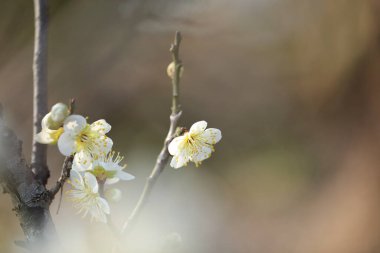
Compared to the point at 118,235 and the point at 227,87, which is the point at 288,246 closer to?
the point at 227,87

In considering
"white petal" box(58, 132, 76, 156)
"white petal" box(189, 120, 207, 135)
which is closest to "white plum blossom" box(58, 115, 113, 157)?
"white petal" box(58, 132, 76, 156)

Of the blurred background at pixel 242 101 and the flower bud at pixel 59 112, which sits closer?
the flower bud at pixel 59 112

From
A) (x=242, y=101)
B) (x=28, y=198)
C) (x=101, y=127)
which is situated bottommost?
(x=28, y=198)

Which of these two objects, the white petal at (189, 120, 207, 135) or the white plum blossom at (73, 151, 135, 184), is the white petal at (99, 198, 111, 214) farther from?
the white petal at (189, 120, 207, 135)

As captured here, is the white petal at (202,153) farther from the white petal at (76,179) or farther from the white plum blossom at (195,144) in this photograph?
the white petal at (76,179)

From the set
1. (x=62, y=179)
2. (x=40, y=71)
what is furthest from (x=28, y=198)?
(x=40, y=71)

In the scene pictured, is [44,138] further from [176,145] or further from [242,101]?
[242,101]

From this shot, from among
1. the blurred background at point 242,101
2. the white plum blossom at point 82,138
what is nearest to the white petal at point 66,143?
the white plum blossom at point 82,138
